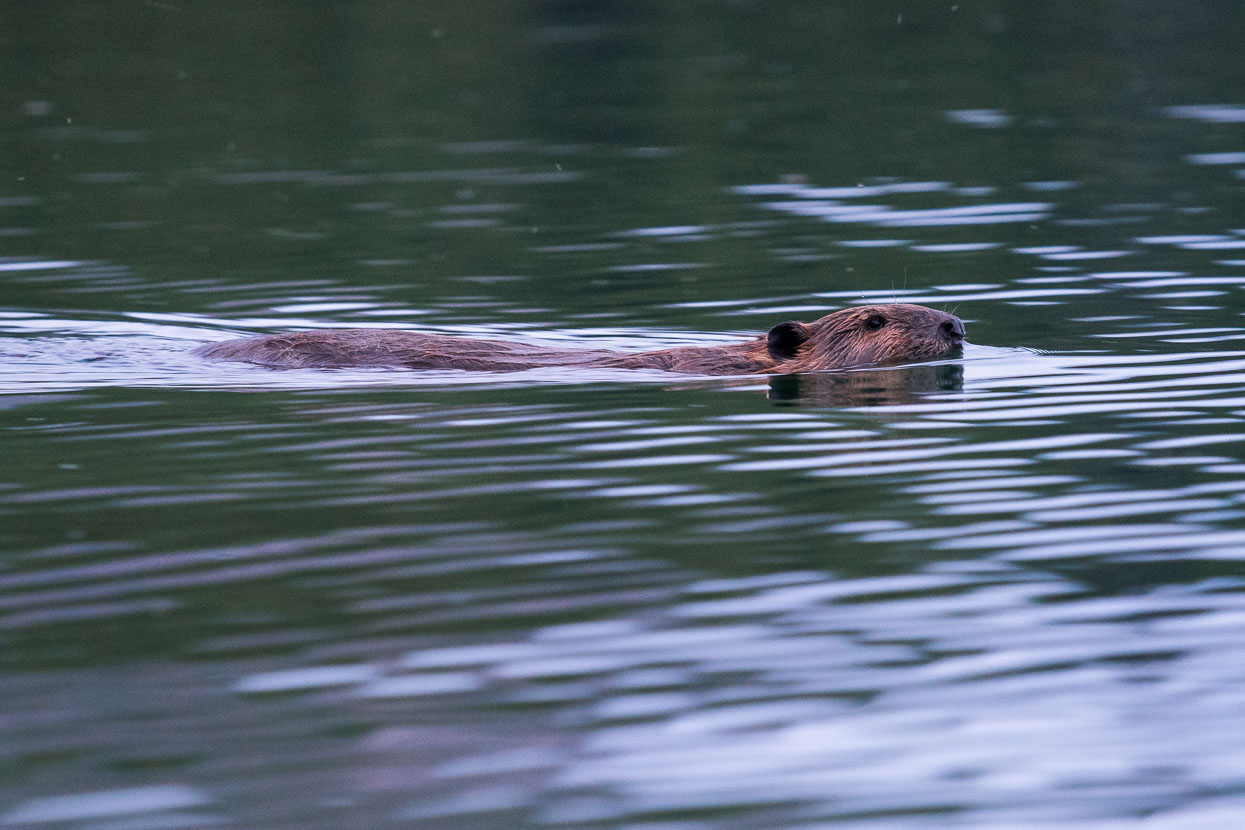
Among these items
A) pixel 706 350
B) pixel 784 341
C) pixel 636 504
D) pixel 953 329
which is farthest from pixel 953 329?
pixel 636 504

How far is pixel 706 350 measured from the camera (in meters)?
11.2

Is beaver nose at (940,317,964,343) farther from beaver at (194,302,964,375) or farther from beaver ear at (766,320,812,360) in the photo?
beaver ear at (766,320,812,360)

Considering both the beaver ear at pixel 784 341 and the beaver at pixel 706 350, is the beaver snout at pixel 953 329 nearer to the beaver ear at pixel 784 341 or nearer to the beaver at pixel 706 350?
the beaver at pixel 706 350

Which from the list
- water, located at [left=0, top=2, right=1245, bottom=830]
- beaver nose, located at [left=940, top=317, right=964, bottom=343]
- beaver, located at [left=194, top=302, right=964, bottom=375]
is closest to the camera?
water, located at [left=0, top=2, right=1245, bottom=830]

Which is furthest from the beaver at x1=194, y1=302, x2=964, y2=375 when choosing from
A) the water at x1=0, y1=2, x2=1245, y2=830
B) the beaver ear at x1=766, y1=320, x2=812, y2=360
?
the water at x1=0, y1=2, x2=1245, y2=830

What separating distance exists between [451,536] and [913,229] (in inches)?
375

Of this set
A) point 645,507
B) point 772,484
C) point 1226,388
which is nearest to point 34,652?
point 645,507

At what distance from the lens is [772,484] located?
7.97 m

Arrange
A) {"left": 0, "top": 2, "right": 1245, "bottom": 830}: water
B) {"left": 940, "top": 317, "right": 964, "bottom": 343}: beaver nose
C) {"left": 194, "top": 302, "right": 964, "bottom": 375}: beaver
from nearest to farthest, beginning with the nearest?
{"left": 0, "top": 2, "right": 1245, "bottom": 830}: water < {"left": 940, "top": 317, "right": 964, "bottom": 343}: beaver nose < {"left": 194, "top": 302, "right": 964, "bottom": 375}: beaver

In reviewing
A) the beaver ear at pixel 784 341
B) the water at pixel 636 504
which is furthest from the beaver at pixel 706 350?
the water at pixel 636 504

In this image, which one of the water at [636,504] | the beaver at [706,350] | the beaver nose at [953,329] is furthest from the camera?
the beaver at [706,350]

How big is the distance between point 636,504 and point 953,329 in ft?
12.4

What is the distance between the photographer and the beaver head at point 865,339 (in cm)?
1105

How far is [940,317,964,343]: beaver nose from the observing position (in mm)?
10836
